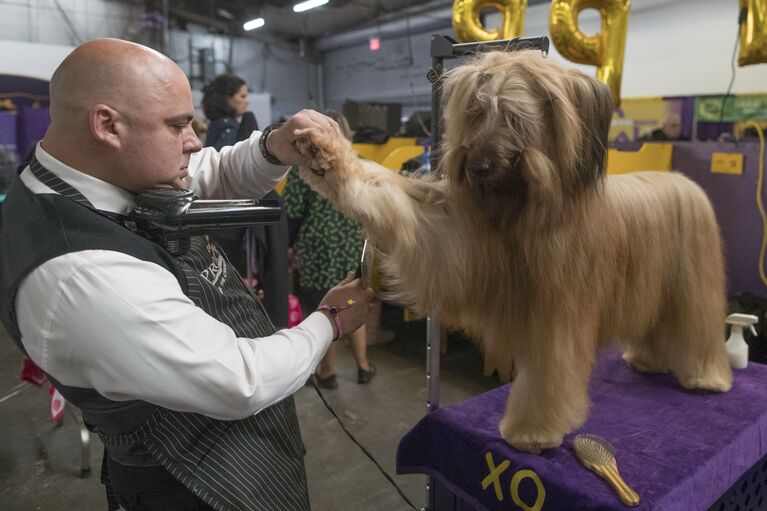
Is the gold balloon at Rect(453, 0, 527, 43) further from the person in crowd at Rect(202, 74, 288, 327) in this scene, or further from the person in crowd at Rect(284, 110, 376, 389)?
the person in crowd at Rect(284, 110, 376, 389)

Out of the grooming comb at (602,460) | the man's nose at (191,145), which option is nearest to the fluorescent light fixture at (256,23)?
the man's nose at (191,145)

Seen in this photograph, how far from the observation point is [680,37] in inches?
238

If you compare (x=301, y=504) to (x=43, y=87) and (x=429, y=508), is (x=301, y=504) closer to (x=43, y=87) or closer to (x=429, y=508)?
(x=429, y=508)

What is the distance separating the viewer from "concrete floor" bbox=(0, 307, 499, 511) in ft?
8.98

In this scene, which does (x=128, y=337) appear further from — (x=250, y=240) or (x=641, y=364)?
(x=250, y=240)

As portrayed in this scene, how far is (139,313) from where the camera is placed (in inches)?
36.0

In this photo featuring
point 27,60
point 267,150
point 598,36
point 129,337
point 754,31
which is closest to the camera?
point 129,337

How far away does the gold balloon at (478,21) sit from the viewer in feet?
→ 7.45

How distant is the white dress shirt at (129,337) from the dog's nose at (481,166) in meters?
0.55

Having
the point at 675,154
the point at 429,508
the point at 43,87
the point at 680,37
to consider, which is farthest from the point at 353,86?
the point at 429,508

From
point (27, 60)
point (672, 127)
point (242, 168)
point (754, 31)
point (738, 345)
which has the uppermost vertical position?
point (27, 60)

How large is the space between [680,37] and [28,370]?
6575mm

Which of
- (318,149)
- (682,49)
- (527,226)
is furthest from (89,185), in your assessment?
(682,49)

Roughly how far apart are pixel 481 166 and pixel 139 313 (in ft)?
2.31
